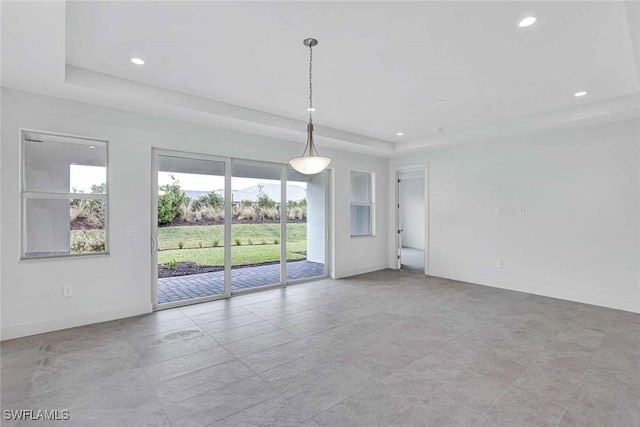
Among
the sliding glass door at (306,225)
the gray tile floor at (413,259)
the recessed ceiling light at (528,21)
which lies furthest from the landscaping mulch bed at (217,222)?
the recessed ceiling light at (528,21)

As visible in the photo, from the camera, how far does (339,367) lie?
2.76 m

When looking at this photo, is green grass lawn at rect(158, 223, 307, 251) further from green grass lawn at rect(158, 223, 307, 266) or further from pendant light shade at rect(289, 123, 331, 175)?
pendant light shade at rect(289, 123, 331, 175)

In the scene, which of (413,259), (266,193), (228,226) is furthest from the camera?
(413,259)

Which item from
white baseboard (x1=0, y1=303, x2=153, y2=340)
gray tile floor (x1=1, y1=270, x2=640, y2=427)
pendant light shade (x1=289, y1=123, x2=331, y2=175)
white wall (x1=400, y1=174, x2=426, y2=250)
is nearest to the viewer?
gray tile floor (x1=1, y1=270, x2=640, y2=427)

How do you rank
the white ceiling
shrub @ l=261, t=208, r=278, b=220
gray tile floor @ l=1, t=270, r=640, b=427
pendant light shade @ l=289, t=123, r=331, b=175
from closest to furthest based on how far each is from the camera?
gray tile floor @ l=1, t=270, r=640, b=427 → the white ceiling → pendant light shade @ l=289, t=123, r=331, b=175 → shrub @ l=261, t=208, r=278, b=220

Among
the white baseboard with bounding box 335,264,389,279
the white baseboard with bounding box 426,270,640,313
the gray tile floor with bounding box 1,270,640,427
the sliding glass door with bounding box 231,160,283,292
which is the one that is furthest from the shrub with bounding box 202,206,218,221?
the white baseboard with bounding box 426,270,640,313

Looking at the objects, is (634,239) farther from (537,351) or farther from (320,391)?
(320,391)

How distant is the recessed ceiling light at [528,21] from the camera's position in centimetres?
236

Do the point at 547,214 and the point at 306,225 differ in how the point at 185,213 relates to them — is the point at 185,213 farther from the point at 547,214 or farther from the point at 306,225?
the point at 547,214

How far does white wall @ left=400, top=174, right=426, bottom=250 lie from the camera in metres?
10.8

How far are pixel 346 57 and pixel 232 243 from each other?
3.29 meters

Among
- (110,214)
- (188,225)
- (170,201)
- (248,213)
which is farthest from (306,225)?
(110,214)

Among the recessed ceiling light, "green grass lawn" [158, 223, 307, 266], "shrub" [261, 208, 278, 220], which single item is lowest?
"green grass lawn" [158, 223, 307, 266]

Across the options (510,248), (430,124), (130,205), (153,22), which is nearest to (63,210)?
(130,205)
